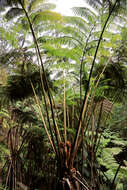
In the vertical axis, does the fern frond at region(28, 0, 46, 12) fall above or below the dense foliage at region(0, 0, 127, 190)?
above

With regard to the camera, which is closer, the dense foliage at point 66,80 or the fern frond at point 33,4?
the dense foliage at point 66,80

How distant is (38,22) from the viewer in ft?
4.28

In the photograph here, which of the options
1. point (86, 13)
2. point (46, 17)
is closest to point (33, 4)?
point (46, 17)

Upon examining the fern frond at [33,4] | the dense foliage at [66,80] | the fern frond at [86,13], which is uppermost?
the fern frond at [33,4]

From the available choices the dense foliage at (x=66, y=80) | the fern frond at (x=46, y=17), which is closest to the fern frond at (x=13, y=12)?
the dense foliage at (x=66, y=80)

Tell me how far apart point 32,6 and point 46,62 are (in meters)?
0.57

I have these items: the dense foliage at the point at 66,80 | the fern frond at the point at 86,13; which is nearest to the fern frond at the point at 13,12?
the dense foliage at the point at 66,80

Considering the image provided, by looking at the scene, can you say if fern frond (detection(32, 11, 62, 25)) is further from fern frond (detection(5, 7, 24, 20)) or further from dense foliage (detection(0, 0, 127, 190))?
fern frond (detection(5, 7, 24, 20))

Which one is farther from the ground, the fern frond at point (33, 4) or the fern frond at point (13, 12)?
the fern frond at point (33, 4)

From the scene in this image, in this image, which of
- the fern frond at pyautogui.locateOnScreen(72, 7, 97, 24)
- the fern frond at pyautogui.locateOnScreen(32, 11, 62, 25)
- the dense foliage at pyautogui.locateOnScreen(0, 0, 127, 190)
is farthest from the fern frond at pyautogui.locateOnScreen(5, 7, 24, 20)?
the fern frond at pyautogui.locateOnScreen(72, 7, 97, 24)

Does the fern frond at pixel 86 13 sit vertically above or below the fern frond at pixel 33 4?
below

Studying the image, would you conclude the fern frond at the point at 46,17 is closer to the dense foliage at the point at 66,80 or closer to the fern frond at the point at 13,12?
the dense foliage at the point at 66,80

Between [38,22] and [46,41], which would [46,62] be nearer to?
[46,41]

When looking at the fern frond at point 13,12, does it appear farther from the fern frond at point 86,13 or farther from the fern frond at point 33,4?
the fern frond at point 86,13
